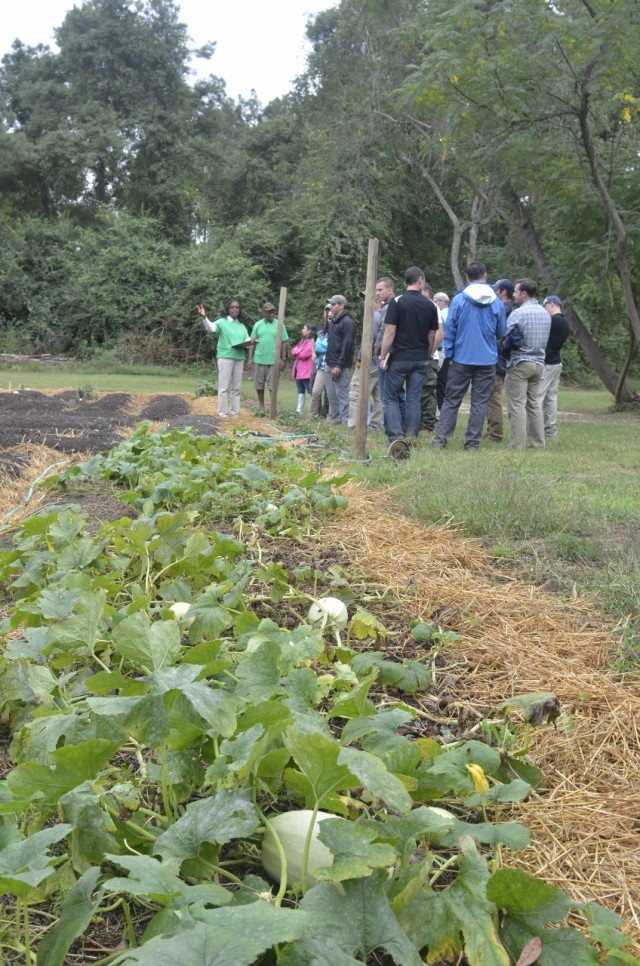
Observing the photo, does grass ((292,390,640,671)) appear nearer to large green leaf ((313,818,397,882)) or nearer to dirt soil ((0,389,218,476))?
large green leaf ((313,818,397,882))

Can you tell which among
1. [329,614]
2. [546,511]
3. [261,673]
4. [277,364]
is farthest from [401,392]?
[261,673]

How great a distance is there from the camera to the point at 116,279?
1092 inches

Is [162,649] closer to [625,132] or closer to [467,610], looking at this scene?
[467,610]

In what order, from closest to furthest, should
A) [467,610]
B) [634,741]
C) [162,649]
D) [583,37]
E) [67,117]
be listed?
[162,649] → [634,741] → [467,610] → [583,37] → [67,117]

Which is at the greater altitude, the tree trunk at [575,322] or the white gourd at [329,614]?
the tree trunk at [575,322]

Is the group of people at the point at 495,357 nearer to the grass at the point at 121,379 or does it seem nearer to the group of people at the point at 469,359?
the group of people at the point at 469,359

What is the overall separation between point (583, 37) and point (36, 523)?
35.8ft

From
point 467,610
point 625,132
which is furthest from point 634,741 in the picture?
point 625,132

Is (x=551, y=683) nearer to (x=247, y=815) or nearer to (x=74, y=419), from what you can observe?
(x=247, y=815)

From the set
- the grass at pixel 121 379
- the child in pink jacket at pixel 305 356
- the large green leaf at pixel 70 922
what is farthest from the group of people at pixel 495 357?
the large green leaf at pixel 70 922

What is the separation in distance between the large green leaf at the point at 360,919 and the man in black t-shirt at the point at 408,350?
709 centimetres

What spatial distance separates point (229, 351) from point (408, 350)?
3.77 metres

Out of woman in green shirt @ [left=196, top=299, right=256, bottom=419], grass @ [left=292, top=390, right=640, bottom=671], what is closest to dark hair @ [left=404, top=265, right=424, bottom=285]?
grass @ [left=292, top=390, right=640, bottom=671]

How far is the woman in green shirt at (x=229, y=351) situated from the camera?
11.5 meters
